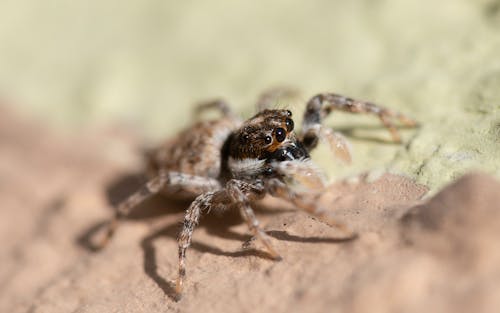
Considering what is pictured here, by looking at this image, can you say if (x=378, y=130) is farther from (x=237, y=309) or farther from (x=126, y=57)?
(x=126, y=57)

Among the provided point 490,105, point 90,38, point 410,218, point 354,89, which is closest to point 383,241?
point 410,218

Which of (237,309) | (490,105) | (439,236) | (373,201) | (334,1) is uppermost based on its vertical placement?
(334,1)

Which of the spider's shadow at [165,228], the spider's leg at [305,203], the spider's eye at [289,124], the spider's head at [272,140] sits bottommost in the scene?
the spider's shadow at [165,228]

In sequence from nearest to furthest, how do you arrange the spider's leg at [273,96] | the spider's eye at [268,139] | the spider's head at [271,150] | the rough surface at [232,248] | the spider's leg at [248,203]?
1. the rough surface at [232,248]
2. the spider's leg at [248,203]
3. the spider's head at [271,150]
4. the spider's eye at [268,139]
5. the spider's leg at [273,96]

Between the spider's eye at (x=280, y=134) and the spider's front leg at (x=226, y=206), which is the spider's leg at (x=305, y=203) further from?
the spider's eye at (x=280, y=134)

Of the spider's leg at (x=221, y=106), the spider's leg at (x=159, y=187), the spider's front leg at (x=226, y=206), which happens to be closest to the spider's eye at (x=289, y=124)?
the spider's front leg at (x=226, y=206)

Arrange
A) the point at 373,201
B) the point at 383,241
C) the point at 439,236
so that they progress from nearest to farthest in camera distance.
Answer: the point at 439,236
the point at 383,241
the point at 373,201

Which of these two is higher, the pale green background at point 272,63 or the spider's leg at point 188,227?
the pale green background at point 272,63
